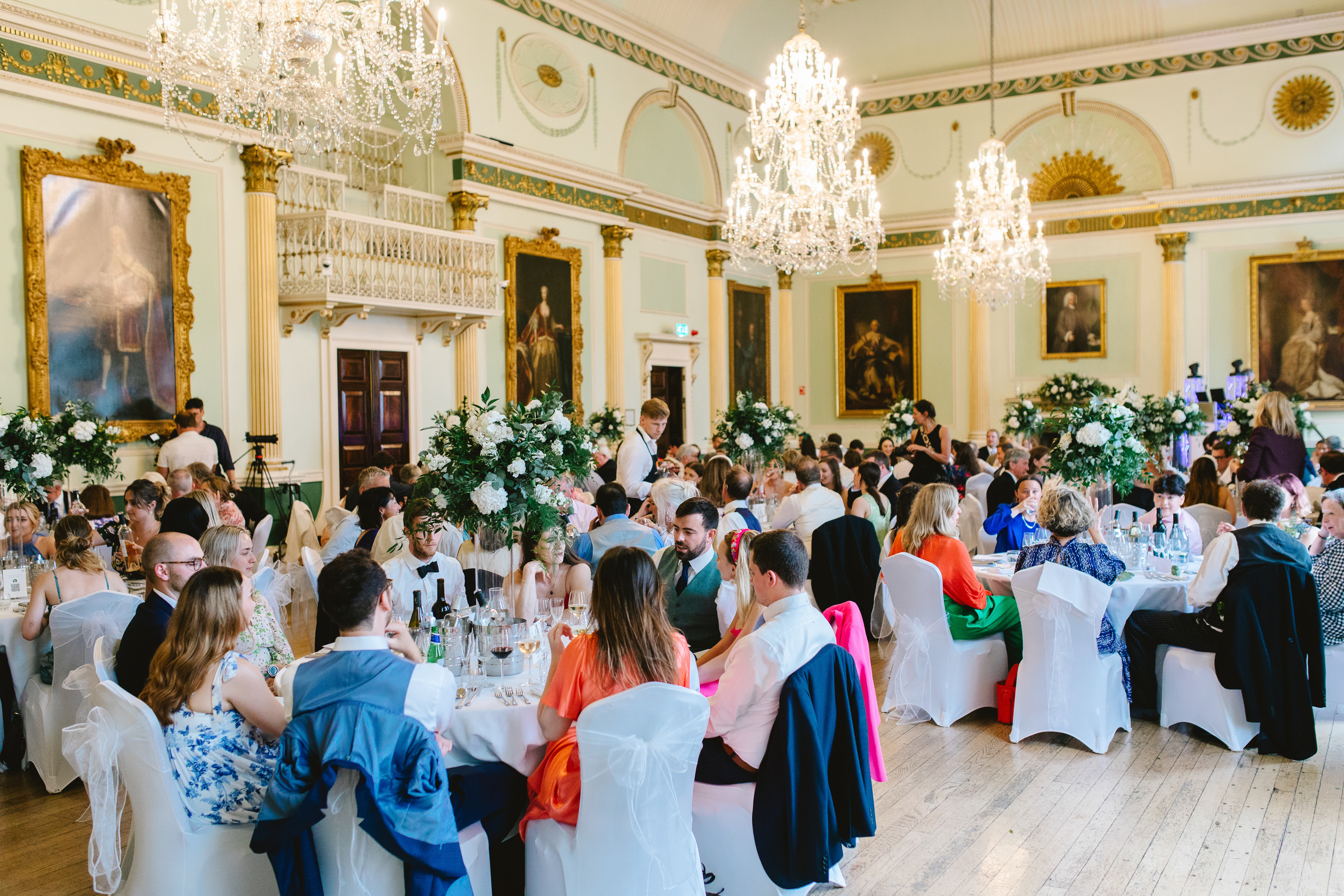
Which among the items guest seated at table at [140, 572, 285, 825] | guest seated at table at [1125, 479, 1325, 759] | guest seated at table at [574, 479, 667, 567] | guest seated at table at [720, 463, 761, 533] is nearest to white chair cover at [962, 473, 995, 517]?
guest seated at table at [720, 463, 761, 533]

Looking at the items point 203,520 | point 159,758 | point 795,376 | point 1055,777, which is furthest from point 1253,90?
point 159,758

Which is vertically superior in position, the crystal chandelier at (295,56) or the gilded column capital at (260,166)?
the gilded column capital at (260,166)

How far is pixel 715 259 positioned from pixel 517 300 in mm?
4996

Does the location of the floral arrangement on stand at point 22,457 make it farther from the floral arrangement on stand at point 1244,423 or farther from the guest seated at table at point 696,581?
the floral arrangement on stand at point 1244,423

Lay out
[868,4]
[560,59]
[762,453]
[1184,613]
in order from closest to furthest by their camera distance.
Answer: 1. [1184,613]
2. [762,453]
3. [560,59]
4. [868,4]

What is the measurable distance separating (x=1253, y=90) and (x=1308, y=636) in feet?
44.9

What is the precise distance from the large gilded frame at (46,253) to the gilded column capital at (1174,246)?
14.0 meters

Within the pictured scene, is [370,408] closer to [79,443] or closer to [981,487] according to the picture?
[79,443]

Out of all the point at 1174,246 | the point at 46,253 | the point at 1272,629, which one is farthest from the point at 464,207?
the point at 1174,246

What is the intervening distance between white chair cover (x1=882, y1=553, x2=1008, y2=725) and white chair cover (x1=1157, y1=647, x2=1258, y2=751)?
84 cm

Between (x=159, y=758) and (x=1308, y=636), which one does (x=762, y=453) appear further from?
(x=159, y=758)

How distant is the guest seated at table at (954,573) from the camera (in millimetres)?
5621

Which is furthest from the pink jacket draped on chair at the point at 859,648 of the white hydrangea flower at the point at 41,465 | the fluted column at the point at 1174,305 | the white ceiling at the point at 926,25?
the fluted column at the point at 1174,305

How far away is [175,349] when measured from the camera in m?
9.43
